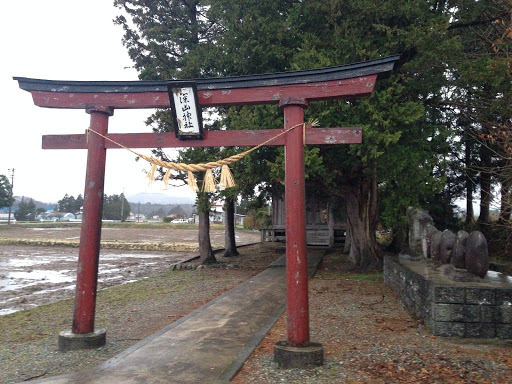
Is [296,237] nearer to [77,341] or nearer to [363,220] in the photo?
[77,341]

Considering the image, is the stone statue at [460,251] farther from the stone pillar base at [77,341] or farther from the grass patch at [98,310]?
the grass patch at [98,310]

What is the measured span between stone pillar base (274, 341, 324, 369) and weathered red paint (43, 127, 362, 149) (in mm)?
2812

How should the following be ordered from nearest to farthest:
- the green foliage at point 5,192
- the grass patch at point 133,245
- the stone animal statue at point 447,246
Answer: the stone animal statue at point 447,246 → the grass patch at point 133,245 → the green foliage at point 5,192

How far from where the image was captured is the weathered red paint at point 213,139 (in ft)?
18.6

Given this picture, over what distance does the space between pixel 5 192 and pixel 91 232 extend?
2449 inches

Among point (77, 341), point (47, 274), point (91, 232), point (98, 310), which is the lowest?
point (47, 274)

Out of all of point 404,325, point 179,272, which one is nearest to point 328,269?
point 179,272

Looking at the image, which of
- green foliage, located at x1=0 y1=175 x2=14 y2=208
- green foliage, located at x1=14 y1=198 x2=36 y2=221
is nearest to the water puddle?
green foliage, located at x1=0 y1=175 x2=14 y2=208

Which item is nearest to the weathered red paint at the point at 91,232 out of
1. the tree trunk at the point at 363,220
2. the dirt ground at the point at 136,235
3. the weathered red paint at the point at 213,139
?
the weathered red paint at the point at 213,139

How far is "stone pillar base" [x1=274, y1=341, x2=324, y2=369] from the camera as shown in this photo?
490cm

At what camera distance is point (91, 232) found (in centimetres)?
617

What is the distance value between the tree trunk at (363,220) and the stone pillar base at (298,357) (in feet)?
30.1

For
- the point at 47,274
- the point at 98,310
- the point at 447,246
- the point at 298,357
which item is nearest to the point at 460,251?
the point at 447,246

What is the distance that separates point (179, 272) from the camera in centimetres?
1625
